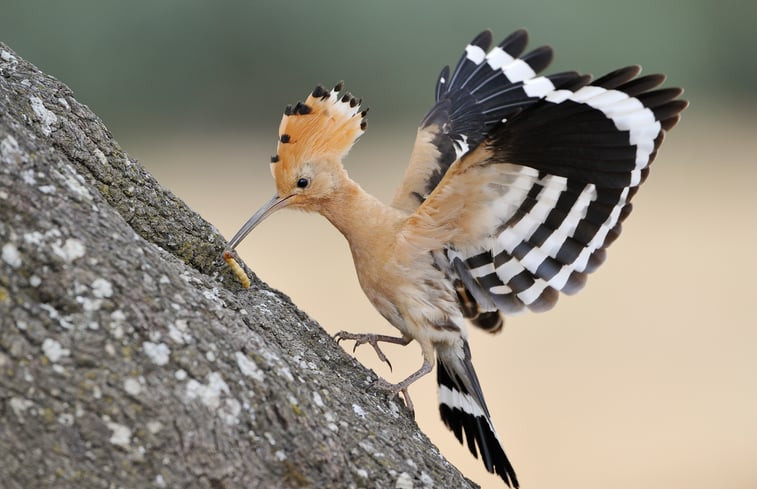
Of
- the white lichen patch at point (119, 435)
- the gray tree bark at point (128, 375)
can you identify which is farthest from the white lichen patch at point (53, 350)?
the white lichen patch at point (119, 435)

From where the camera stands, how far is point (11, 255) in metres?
1.48

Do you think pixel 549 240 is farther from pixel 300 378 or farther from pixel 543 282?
pixel 300 378

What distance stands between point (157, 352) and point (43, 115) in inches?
22.7

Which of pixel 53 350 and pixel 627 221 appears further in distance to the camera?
pixel 627 221

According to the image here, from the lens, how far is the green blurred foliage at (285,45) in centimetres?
899

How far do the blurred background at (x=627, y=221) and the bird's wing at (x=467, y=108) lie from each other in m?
2.35

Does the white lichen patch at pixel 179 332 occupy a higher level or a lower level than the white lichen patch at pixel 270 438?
higher

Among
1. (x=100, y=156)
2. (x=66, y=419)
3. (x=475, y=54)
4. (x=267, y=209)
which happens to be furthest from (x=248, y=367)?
(x=475, y=54)

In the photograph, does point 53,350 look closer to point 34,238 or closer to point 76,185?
point 34,238

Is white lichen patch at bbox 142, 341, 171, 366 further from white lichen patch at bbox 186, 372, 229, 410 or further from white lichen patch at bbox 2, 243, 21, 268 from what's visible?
white lichen patch at bbox 2, 243, 21, 268

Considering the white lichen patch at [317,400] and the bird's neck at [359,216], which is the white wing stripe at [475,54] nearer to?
the bird's neck at [359,216]

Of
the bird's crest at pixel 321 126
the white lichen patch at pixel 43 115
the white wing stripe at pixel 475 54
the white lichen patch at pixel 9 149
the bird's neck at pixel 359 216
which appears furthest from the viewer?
the white wing stripe at pixel 475 54

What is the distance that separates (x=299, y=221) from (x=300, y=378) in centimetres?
743

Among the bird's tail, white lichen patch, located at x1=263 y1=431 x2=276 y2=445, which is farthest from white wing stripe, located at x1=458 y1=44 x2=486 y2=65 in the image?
white lichen patch, located at x1=263 y1=431 x2=276 y2=445
